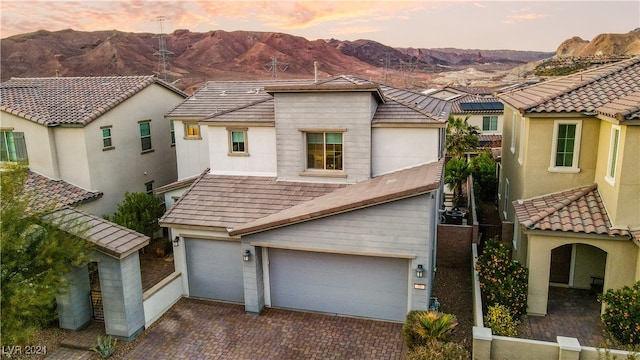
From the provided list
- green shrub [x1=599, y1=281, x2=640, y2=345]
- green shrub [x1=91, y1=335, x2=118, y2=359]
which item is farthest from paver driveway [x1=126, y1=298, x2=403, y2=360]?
green shrub [x1=599, y1=281, x2=640, y2=345]

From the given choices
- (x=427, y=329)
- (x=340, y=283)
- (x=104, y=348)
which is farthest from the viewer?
(x=340, y=283)

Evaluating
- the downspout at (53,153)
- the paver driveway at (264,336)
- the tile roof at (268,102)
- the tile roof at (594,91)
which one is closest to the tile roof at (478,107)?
the tile roof at (268,102)

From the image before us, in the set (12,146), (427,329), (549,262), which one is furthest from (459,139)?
(12,146)

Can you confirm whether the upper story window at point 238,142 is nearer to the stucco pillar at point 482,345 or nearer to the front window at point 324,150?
the front window at point 324,150

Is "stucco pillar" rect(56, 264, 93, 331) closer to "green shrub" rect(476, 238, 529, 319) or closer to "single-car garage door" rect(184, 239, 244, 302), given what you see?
"single-car garage door" rect(184, 239, 244, 302)

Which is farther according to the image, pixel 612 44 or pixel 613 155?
pixel 612 44

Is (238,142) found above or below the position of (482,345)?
above

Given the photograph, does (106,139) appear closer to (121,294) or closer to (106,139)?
(106,139)
